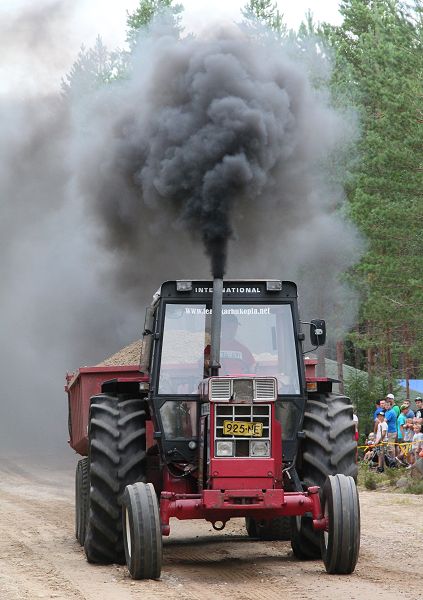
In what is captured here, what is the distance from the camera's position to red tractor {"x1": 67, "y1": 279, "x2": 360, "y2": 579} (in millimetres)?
9898

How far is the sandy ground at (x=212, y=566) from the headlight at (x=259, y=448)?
106 cm

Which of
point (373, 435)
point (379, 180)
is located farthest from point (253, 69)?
point (379, 180)

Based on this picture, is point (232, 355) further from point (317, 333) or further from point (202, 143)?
point (202, 143)

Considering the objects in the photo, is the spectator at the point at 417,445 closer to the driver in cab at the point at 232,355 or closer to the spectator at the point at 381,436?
the spectator at the point at 381,436

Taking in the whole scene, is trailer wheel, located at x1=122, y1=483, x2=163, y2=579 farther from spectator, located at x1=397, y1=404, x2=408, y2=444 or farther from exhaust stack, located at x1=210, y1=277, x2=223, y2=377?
spectator, located at x1=397, y1=404, x2=408, y2=444

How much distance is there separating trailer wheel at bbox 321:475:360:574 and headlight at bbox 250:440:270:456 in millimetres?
592

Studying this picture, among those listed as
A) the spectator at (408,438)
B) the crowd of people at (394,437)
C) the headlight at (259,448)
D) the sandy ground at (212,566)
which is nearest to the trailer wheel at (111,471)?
the sandy ground at (212,566)

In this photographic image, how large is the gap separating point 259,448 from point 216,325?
1.25 metres

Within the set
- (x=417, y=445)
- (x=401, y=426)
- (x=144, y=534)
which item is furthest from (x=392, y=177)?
(x=144, y=534)

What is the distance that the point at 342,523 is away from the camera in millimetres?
9758

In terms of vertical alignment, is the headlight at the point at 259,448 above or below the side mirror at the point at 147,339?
below

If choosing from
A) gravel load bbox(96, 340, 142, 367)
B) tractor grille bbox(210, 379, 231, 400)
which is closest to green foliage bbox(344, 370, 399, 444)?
gravel load bbox(96, 340, 142, 367)

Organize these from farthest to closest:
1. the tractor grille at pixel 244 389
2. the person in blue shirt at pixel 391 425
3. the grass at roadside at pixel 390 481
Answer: the person in blue shirt at pixel 391 425 → the grass at roadside at pixel 390 481 → the tractor grille at pixel 244 389

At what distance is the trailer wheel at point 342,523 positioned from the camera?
9772mm
